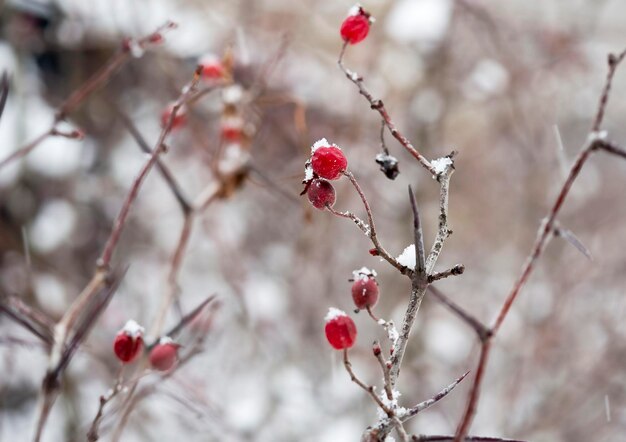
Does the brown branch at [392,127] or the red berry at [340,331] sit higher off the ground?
the brown branch at [392,127]

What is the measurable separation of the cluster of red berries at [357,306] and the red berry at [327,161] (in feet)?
0.44

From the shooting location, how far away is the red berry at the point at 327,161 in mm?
806

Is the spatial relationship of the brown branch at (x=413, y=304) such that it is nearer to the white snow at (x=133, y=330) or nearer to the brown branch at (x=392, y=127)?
the brown branch at (x=392, y=127)

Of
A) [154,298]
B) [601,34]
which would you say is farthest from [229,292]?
[601,34]

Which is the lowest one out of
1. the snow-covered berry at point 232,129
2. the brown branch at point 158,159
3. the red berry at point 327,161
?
the red berry at point 327,161

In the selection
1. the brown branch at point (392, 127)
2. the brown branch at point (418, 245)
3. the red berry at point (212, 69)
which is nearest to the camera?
the brown branch at point (418, 245)

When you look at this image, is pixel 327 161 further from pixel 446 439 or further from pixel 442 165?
pixel 446 439

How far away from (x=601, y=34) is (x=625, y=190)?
129 cm

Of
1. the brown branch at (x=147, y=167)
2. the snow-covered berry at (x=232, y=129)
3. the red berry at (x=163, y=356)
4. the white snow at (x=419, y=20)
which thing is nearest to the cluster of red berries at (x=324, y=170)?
the brown branch at (x=147, y=167)

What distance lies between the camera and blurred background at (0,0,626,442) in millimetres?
2760

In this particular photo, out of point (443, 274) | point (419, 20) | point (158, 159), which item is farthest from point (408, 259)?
point (419, 20)

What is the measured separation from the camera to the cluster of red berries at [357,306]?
80cm

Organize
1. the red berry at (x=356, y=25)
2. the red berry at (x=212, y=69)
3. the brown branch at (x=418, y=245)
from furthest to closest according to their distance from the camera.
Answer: the red berry at (x=212, y=69) → the red berry at (x=356, y=25) → the brown branch at (x=418, y=245)

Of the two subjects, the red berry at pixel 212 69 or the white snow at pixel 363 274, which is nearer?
the white snow at pixel 363 274
